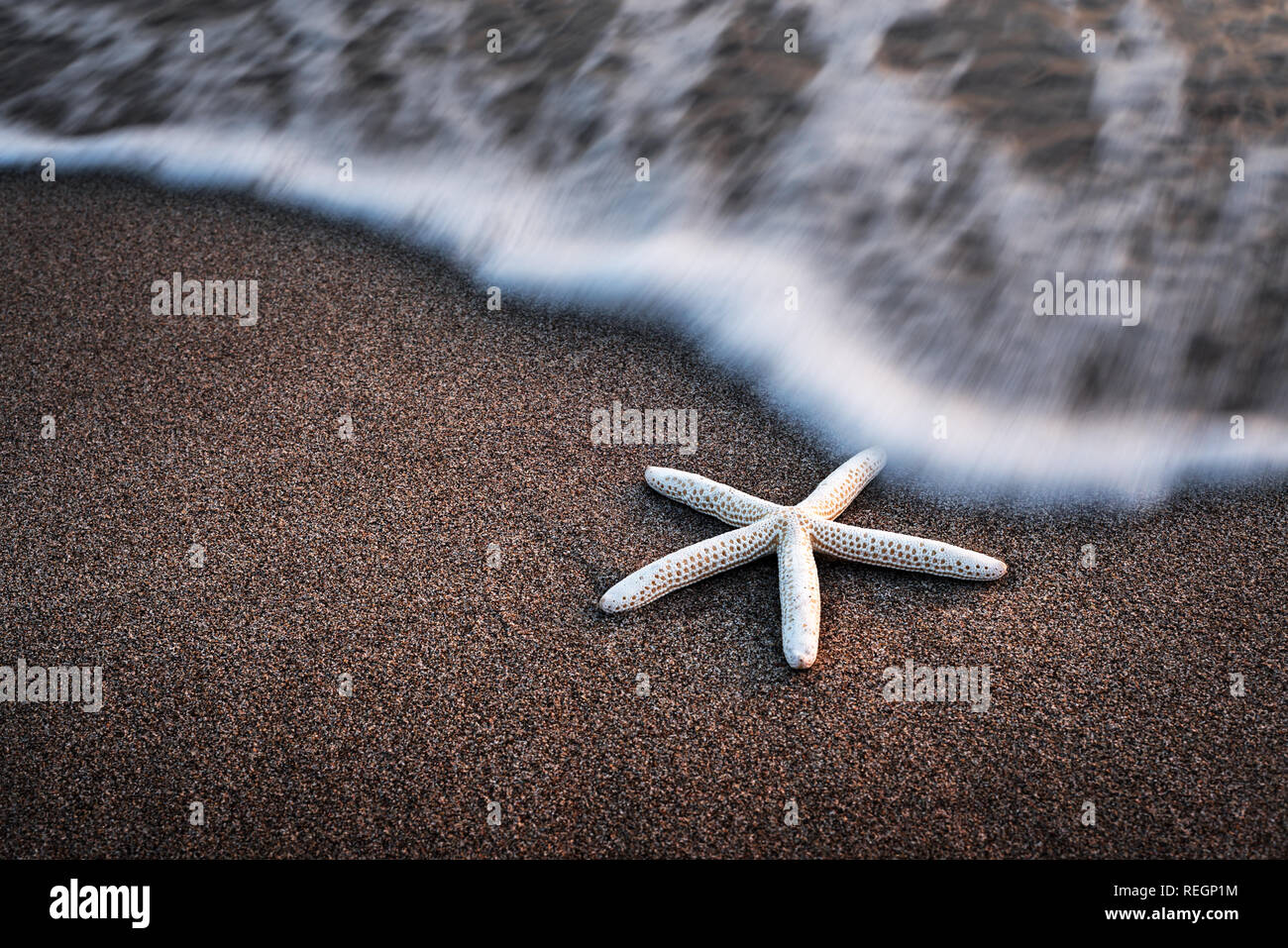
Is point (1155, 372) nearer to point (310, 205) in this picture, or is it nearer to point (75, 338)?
point (310, 205)

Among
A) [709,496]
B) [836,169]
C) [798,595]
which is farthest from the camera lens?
[836,169]

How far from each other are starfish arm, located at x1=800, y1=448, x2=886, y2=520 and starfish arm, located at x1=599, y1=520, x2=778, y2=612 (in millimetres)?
167

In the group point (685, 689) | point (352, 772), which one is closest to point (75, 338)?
point (352, 772)

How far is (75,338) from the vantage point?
3.28m

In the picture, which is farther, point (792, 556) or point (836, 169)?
point (836, 169)

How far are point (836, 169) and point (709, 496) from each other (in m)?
1.90

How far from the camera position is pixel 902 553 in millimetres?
2428

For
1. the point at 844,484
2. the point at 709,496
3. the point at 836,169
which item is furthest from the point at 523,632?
the point at 836,169

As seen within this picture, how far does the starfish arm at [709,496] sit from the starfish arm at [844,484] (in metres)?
0.13

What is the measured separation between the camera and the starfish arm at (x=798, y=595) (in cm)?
225

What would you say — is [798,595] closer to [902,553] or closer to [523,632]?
[902,553]

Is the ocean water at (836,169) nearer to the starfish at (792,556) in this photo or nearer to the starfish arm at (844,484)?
the starfish arm at (844,484)

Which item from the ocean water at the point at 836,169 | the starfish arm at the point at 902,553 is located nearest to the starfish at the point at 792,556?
the starfish arm at the point at 902,553
